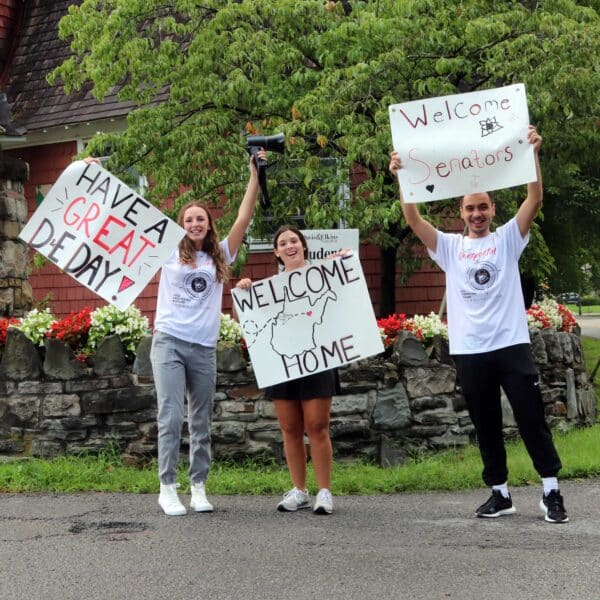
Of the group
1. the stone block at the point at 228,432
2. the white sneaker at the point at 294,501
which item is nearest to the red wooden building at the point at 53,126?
the stone block at the point at 228,432

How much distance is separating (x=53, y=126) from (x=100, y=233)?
9.67 m

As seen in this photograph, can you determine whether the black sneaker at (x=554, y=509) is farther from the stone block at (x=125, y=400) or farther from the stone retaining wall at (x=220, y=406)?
the stone block at (x=125, y=400)

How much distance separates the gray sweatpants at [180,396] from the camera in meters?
5.95

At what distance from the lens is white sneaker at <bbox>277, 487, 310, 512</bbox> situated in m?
6.06

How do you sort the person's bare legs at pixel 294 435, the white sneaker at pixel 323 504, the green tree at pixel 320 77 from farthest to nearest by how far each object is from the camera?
the green tree at pixel 320 77
the person's bare legs at pixel 294 435
the white sneaker at pixel 323 504

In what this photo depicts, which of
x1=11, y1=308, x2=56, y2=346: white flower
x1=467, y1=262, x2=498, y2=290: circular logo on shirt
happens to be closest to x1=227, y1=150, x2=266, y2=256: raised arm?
x1=467, y1=262, x2=498, y2=290: circular logo on shirt

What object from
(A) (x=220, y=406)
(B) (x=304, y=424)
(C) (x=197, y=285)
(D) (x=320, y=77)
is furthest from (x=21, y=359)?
(D) (x=320, y=77)

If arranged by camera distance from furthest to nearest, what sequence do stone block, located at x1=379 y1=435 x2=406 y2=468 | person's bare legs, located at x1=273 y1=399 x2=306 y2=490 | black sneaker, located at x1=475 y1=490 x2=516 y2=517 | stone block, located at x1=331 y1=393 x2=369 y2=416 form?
stone block, located at x1=331 y1=393 x2=369 y2=416, stone block, located at x1=379 y1=435 x2=406 y2=468, person's bare legs, located at x1=273 y1=399 x2=306 y2=490, black sneaker, located at x1=475 y1=490 x2=516 y2=517

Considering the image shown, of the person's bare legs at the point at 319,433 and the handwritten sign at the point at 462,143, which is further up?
the handwritten sign at the point at 462,143

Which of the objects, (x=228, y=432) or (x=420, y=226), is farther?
(x=228, y=432)

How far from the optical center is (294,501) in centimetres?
608

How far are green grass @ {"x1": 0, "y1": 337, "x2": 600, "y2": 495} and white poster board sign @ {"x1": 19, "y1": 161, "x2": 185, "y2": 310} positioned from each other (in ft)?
5.04

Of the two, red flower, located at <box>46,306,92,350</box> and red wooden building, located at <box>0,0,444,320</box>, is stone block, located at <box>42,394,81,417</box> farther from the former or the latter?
red wooden building, located at <box>0,0,444,320</box>

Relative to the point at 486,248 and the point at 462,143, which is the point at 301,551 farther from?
the point at 462,143
